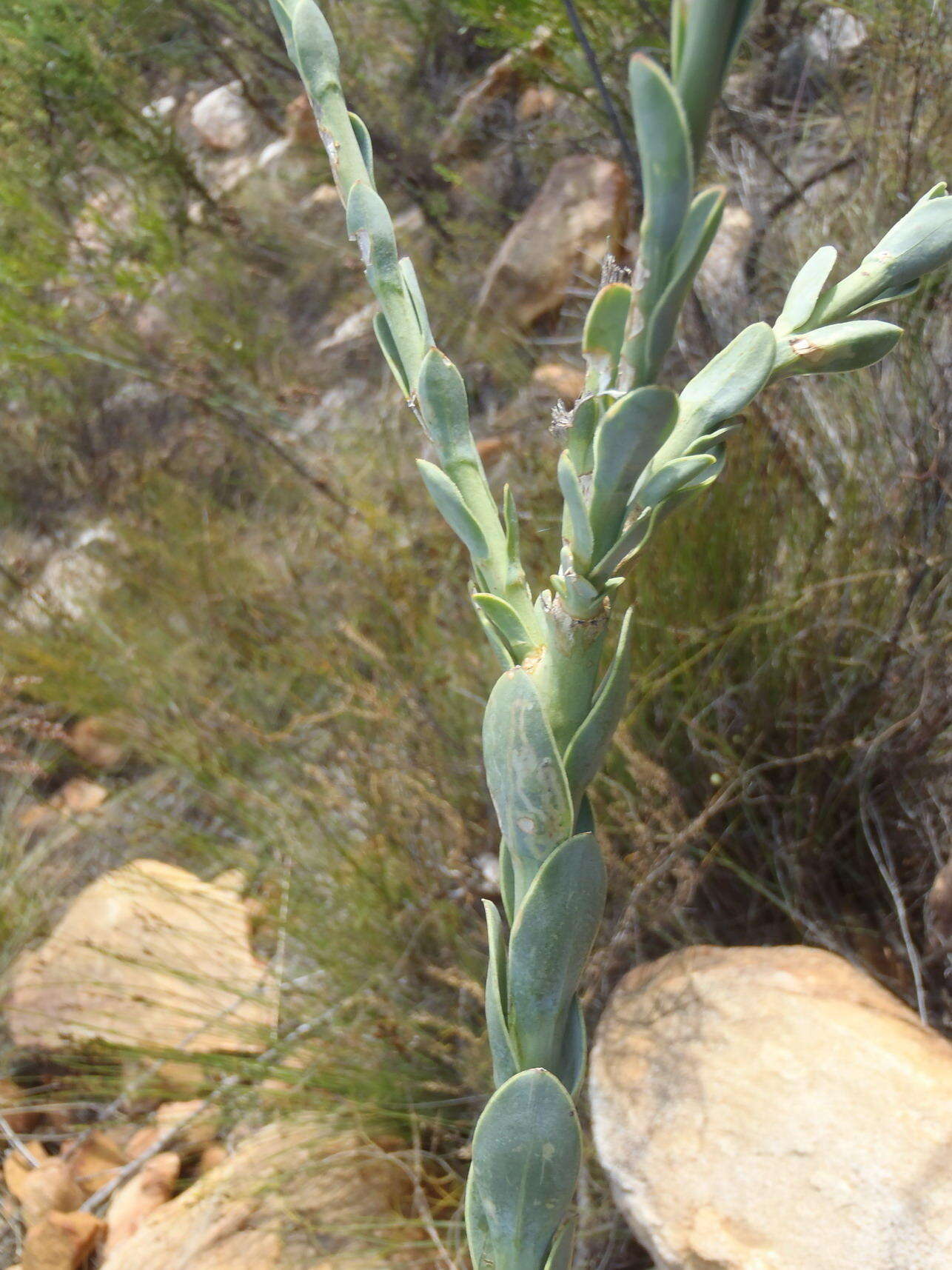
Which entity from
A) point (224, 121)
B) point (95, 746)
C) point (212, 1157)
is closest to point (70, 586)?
point (95, 746)

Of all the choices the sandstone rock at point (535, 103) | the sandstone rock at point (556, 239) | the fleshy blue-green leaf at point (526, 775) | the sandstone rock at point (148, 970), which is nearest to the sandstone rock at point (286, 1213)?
the sandstone rock at point (148, 970)

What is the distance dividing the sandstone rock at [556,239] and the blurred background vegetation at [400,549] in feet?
0.26

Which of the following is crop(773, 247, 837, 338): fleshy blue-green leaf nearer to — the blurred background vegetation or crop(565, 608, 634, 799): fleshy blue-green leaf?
crop(565, 608, 634, 799): fleshy blue-green leaf

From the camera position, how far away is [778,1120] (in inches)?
36.9

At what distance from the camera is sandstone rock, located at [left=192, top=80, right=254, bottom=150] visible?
3.97 meters

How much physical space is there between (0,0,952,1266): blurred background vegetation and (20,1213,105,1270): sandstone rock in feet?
0.84

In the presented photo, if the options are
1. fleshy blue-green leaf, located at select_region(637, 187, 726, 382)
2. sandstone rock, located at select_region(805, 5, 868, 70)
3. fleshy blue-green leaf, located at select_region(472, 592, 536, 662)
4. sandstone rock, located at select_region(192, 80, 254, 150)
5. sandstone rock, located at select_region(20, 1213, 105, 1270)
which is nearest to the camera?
fleshy blue-green leaf, located at select_region(637, 187, 726, 382)

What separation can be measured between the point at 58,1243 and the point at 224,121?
13.5 ft

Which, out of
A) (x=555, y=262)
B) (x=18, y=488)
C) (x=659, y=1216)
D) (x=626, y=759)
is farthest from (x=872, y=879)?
(x=18, y=488)

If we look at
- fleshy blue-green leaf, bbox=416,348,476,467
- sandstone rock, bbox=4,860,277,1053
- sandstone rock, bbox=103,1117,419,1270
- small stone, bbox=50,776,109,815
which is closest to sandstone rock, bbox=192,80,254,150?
small stone, bbox=50,776,109,815

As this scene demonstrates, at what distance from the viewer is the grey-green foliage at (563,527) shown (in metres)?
0.30

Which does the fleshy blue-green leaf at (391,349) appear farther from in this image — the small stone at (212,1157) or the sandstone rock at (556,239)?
the sandstone rock at (556,239)

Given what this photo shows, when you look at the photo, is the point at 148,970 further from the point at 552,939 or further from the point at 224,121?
the point at 224,121

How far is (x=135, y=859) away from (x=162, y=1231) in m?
0.81
